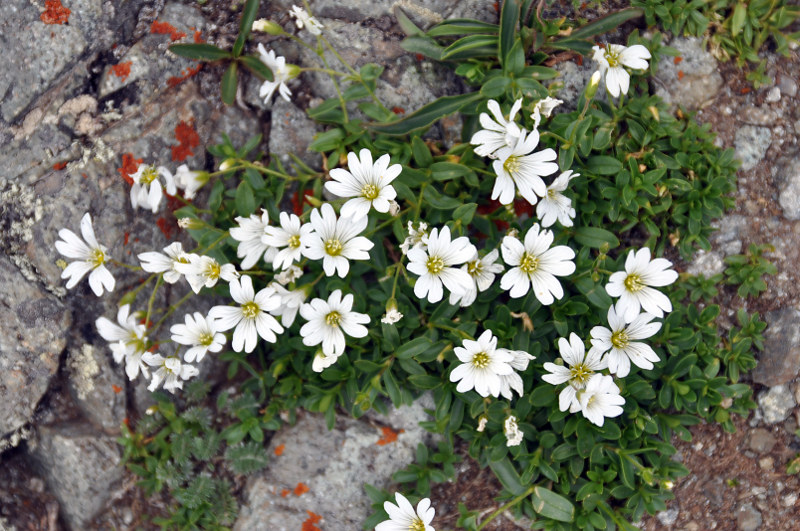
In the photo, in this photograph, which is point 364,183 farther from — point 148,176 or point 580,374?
point 580,374

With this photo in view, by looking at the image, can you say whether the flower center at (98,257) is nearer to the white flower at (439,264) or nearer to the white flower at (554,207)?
the white flower at (439,264)

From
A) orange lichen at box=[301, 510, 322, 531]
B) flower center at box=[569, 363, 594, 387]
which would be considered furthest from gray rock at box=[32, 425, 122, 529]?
flower center at box=[569, 363, 594, 387]

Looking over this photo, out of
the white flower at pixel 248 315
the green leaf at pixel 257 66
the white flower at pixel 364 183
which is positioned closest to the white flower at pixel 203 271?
the white flower at pixel 248 315

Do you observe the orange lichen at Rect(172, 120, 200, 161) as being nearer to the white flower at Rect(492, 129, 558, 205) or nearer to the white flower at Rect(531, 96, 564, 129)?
the white flower at Rect(492, 129, 558, 205)

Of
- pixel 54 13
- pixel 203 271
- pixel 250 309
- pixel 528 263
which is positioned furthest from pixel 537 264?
pixel 54 13

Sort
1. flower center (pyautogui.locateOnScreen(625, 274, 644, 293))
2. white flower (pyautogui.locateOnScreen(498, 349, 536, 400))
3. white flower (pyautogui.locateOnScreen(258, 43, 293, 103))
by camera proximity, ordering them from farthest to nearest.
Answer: white flower (pyautogui.locateOnScreen(258, 43, 293, 103)), flower center (pyautogui.locateOnScreen(625, 274, 644, 293)), white flower (pyautogui.locateOnScreen(498, 349, 536, 400))

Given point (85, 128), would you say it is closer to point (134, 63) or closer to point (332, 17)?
point (134, 63)
